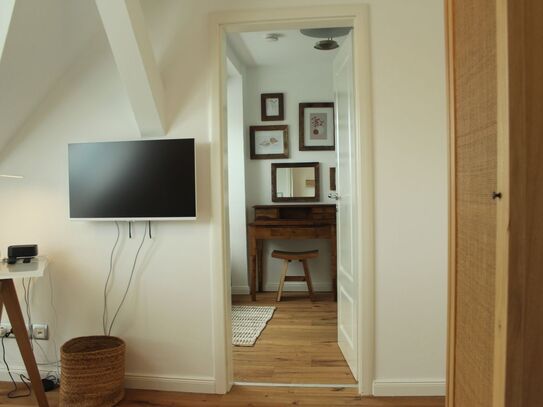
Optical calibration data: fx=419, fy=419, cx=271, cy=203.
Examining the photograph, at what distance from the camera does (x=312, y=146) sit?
15.1ft

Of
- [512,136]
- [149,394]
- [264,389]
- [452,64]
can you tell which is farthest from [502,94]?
[149,394]

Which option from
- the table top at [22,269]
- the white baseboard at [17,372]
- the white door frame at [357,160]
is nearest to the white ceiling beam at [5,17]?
the white door frame at [357,160]

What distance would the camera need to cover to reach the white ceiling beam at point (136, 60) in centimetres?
192

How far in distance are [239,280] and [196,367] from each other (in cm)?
219

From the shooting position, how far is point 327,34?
3.47 m

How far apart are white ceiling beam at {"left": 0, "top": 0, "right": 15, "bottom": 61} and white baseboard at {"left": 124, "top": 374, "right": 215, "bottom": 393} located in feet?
6.18

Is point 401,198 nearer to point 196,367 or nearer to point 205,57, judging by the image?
point 205,57

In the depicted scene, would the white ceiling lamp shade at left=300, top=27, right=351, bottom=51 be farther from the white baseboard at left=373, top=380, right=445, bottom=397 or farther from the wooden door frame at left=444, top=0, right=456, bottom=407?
the white baseboard at left=373, top=380, right=445, bottom=397

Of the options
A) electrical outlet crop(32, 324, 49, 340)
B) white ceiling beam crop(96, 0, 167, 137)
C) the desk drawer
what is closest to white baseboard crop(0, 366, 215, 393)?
electrical outlet crop(32, 324, 49, 340)

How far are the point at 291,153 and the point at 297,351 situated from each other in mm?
2301

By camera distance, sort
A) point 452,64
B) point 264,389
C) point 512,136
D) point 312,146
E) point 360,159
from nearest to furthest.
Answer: point 512,136 → point 452,64 → point 360,159 → point 264,389 → point 312,146

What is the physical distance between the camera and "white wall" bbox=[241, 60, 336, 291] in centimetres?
461

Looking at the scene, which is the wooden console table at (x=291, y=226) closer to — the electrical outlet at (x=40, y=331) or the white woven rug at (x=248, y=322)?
the white woven rug at (x=248, y=322)

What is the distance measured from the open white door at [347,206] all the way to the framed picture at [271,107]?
1646 mm
